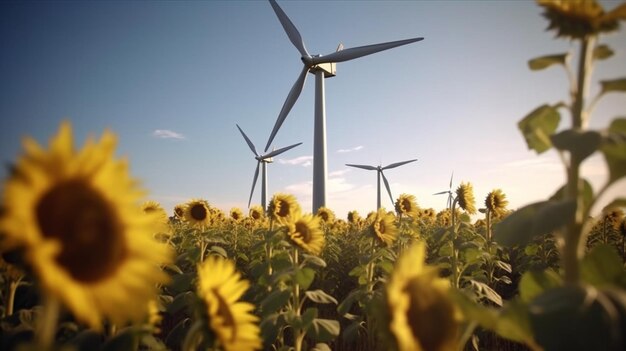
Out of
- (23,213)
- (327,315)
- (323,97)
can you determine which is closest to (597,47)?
(23,213)

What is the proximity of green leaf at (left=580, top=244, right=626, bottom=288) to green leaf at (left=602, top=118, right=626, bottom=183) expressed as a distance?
0.97 ft

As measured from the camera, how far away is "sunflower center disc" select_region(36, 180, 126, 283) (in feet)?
3.41

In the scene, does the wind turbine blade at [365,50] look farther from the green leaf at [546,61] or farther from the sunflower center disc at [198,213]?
the green leaf at [546,61]

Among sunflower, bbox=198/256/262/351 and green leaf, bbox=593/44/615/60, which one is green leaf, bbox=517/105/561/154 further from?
sunflower, bbox=198/256/262/351

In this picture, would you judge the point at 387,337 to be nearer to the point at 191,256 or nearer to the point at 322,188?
the point at 191,256

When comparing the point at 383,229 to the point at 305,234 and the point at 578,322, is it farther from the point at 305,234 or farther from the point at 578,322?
the point at 578,322

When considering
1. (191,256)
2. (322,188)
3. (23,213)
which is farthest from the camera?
(322,188)

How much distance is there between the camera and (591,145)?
1.22 metres

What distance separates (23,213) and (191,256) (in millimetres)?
4431

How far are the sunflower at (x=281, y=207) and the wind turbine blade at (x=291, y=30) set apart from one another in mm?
20698

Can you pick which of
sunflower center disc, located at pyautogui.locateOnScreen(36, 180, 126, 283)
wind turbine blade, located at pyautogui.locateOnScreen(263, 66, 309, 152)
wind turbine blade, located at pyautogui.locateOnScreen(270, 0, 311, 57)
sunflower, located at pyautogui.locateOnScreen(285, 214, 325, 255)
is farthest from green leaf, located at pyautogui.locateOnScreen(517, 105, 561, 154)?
wind turbine blade, located at pyautogui.locateOnScreen(270, 0, 311, 57)

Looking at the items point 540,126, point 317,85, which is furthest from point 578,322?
point 317,85

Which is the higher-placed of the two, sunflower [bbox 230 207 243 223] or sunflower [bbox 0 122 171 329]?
sunflower [bbox 0 122 171 329]

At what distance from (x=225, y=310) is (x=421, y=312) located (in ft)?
3.45
